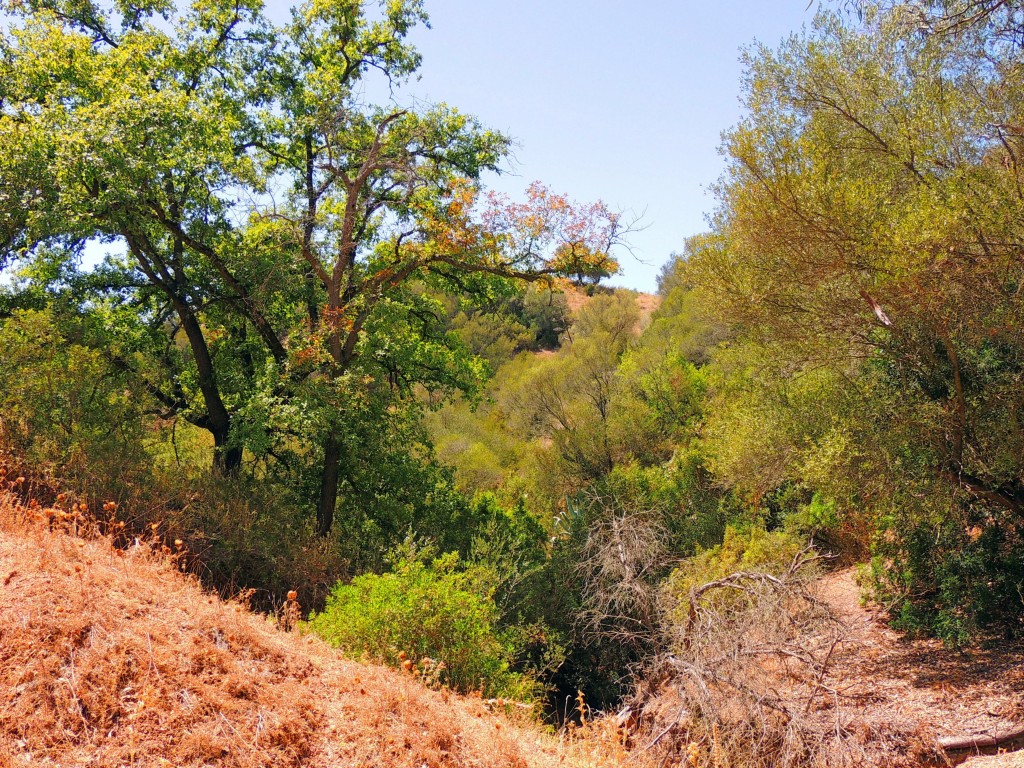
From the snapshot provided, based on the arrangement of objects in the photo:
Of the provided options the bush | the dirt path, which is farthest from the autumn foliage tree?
the dirt path

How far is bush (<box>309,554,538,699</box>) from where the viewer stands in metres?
6.97

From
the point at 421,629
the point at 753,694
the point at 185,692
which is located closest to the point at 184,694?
the point at 185,692

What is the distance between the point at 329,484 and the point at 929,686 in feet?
31.2

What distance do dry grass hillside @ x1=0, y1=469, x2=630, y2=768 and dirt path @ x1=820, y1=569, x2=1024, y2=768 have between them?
4.58 meters

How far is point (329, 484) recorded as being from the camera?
12.7 m

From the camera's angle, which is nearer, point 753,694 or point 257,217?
point 753,694

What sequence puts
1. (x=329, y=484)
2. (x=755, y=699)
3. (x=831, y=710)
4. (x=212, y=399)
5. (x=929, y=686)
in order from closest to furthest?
(x=755, y=699), (x=831, y=710), (x=929, y=686), (x=329, y=484), (x=212, y=399)

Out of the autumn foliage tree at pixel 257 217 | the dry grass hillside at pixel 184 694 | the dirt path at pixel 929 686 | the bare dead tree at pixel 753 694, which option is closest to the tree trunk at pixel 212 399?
the autumn foliage tree at pixel 257 217

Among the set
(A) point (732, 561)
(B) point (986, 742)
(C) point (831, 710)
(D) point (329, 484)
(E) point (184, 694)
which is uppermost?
(D) point (329, 484)

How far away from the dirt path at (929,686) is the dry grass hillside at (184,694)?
458 cm

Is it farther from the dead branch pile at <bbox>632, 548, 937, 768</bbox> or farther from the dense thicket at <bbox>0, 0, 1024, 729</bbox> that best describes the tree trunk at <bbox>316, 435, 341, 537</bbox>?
the dead branch pile at <bbox>632, 548, 937, 768</bbox>

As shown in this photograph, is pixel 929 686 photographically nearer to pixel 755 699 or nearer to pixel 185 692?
pixel 755 699

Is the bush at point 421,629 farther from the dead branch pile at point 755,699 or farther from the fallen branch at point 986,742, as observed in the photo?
the fallen branch at point 986,742

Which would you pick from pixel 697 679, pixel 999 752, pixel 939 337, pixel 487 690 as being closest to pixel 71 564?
pixel 487 690
